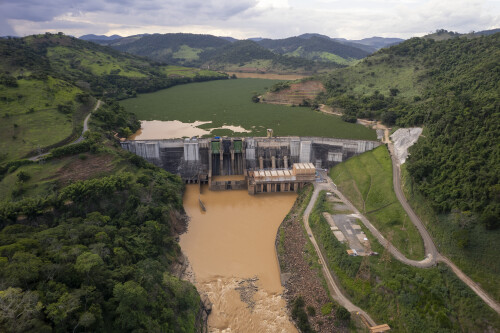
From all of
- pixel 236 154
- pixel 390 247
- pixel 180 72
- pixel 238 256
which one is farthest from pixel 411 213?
pixel 180 72

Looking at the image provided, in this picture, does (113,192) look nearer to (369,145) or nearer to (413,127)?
(369,145)

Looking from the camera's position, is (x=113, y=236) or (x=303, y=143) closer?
A: (x=113, y=236)

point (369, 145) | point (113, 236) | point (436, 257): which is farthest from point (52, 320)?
point (369, 145)

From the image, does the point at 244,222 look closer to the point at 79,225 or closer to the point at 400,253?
the point at 400,253

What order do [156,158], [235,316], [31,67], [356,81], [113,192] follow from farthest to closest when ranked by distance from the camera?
[356,81] < [31,67] < [156,158] < [113,192] < [235,316]

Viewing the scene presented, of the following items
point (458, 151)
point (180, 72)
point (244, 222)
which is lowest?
point (244, 222)

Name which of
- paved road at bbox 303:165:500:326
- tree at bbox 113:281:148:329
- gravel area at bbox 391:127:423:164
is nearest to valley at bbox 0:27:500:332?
tree at bbox 113:281:148:329

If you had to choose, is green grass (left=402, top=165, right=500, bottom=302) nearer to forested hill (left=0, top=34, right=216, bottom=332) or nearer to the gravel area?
the gravel area
